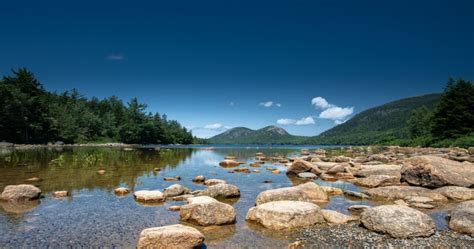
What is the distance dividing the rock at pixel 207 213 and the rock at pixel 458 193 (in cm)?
1187

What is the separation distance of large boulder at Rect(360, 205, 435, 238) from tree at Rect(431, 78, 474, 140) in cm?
6411

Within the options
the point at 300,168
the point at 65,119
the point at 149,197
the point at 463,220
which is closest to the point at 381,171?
the point at 300,168

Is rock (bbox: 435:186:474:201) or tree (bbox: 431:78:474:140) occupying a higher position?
tree (bbox: 431:78:474:140)

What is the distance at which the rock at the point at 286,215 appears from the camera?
32.7 feet

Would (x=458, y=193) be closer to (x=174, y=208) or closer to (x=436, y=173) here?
(x=436, y=173)

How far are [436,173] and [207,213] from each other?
45.5 ft

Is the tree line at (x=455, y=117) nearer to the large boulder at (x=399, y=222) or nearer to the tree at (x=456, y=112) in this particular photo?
the tree at (x=456, y=112)

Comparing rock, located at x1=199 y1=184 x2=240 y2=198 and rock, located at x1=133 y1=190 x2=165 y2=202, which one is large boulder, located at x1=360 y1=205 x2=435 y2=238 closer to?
rock, located at x1=199 y1=184 x2=240 y2=198

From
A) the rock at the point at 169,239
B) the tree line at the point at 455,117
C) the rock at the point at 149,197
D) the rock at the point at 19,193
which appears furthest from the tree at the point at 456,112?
the rock at the point at 19,193

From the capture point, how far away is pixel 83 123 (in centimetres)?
10412

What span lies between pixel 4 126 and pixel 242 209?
7988cm

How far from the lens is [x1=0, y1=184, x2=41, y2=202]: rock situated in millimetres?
13062

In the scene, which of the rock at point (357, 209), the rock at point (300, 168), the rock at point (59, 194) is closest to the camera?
the rock at point (357, 209)

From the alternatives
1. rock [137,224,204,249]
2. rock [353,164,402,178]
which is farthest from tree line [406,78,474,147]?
rock [137,224,204,249]
